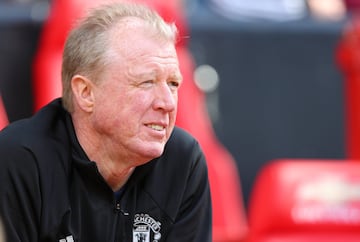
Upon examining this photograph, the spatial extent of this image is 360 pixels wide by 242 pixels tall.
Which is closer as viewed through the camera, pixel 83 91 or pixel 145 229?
pixel 83 91

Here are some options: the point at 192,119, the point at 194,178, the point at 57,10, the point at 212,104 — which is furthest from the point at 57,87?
the point at 194,178

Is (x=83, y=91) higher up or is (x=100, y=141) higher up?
(x=83, y=91)

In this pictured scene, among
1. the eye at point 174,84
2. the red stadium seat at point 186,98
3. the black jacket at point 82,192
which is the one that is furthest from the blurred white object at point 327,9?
the eye at point 174,84

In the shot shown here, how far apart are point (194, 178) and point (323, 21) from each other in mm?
3528

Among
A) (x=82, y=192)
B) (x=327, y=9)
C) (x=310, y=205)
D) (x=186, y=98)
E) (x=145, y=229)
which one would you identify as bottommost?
(x=310, y=205)

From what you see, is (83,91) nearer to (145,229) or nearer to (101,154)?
(101,154)

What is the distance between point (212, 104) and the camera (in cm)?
630

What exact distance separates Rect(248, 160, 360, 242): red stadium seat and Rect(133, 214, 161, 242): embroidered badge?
70.4 inches

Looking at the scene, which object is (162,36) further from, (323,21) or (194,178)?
(323,21)

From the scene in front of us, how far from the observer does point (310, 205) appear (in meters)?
4.85

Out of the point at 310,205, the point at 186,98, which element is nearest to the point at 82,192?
the point at 310,205

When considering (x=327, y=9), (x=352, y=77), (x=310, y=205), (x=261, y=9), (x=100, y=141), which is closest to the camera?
(x=100, y=141)

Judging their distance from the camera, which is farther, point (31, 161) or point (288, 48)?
point (288, 48)

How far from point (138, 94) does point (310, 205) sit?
2058 mm
